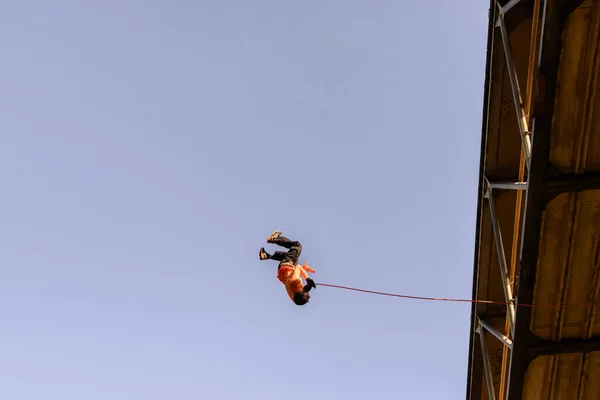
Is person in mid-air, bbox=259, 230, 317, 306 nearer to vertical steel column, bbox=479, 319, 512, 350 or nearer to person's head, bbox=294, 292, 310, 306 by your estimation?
person's head, bbox=294, 292, 310, 306

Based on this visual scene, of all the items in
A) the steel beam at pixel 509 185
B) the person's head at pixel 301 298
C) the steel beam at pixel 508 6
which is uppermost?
the steel beam at pixel 508 6

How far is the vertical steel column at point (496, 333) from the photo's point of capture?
340 inches

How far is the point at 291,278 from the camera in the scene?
8375mm

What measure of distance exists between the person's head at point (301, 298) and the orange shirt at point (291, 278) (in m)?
0.08

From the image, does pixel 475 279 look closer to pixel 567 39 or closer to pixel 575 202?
pixel 575 202

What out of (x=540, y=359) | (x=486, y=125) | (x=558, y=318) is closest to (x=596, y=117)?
(x=486, y=125)

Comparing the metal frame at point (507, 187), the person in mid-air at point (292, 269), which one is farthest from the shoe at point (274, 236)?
the metal frame at point (507, 187)

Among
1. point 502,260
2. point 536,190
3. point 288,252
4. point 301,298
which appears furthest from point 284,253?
point 536,190

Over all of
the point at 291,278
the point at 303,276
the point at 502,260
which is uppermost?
the point at 502,260

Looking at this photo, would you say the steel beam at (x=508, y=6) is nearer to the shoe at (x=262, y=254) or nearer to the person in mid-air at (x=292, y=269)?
the person in mid-air at (x=292, y=269)

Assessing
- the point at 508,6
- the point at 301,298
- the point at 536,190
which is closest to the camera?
the point at 536,190

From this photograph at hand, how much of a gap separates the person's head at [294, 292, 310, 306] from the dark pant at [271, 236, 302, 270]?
690 millimetres

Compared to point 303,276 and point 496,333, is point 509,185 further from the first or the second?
point 303,276

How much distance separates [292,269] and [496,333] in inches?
139
